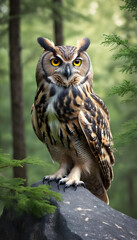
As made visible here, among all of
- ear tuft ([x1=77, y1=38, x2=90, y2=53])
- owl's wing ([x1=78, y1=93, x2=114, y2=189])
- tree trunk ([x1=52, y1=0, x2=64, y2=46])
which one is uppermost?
tree trunk ([x1=52, y1=0, x2=64, y2=46])

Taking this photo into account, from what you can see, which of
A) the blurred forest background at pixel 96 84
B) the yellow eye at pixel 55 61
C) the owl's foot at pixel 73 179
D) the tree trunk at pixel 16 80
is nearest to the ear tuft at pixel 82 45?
the yellow eye at pixel 55 61

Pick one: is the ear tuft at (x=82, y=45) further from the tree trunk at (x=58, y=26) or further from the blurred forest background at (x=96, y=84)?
the blurred forest background at (x=96, y=84)

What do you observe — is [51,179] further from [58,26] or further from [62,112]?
[58,26]

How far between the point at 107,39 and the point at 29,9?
4454mm

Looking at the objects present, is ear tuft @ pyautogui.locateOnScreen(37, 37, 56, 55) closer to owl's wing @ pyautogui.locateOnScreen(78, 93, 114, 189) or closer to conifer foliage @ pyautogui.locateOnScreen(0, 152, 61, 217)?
owl's wing @ pyautogui.locateOnScreen(78, 93, 114, 189)

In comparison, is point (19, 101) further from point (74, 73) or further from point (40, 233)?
point (40, 233)

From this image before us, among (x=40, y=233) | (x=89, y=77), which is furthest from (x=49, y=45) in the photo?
(x=40, y=233)

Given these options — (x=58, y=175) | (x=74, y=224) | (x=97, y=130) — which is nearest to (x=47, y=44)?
(x=97, y=130)

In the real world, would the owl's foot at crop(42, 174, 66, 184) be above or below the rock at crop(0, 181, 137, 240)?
above

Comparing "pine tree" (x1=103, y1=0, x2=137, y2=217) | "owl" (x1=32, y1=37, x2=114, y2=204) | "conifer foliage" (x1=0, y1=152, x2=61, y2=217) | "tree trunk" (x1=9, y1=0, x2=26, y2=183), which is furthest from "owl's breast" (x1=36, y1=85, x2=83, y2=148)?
"tree trunk" (x1=9, y1=0, x2=26, y2=183)

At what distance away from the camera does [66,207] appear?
3.01 m

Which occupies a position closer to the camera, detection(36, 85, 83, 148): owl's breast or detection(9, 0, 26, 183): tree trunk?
detection(36, 85, 83, 148): owl's breast

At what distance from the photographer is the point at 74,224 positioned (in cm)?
281

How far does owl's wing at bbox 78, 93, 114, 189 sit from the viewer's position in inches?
136
